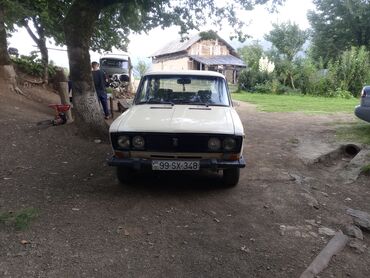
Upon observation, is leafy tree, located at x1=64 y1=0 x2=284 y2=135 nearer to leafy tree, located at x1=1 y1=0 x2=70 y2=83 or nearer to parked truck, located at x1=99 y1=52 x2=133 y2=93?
leafy tree, located at x1=1 y1=0 x2=70 y2=83

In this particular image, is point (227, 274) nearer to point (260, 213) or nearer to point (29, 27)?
point (260, 213)

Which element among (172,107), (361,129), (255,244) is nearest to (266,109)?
(361,129)

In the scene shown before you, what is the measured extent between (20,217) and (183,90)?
3.21 meters

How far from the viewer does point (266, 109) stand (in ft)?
53.6

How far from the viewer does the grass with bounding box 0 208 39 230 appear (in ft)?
14.1

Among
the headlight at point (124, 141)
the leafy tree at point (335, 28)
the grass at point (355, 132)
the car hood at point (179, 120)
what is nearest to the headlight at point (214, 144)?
the car hood at point (179, 120)

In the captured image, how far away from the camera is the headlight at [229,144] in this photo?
5.15 m

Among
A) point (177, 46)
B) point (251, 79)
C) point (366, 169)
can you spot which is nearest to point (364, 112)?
point (366, 169)

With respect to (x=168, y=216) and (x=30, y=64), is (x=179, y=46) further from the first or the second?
(x=168, y=216)

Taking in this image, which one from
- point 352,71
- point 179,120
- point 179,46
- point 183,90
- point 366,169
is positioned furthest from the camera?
point 179,46

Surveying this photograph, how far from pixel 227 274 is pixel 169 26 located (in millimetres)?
8708

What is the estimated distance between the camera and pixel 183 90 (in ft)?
21.4

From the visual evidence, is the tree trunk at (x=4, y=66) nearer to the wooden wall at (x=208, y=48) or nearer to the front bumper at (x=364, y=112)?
the front bumper at (x=364, y=112)

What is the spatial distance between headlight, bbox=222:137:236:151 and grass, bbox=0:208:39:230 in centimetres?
244
